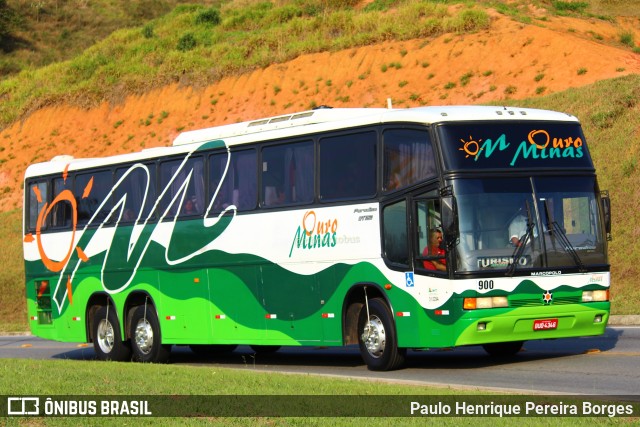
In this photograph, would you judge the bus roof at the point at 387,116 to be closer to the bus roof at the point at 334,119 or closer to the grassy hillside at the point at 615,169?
the bus roof at the point at 334,119

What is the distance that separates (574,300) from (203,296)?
23.0ft

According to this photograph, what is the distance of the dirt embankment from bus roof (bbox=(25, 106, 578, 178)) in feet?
93.2

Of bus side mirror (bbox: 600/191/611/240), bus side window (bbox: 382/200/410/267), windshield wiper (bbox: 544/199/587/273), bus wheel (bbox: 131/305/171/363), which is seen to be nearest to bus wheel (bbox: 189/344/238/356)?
bus wheel (bbox: 131/305/171/363)

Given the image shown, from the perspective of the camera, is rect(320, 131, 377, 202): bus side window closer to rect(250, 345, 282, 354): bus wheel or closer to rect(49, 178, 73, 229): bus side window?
rect(250, 345, 282, 354): bus wheel

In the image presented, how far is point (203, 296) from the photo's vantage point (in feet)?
64.8

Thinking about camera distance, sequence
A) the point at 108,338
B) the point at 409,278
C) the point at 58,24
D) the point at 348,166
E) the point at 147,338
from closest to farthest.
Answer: the point at 409,278 → the point at 348,166 → the point at 147,338 → the point at 108,338 → the point at 58,24

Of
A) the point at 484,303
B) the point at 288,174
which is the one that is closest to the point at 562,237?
the point at 484,303

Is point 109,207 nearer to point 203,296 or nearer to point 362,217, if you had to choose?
point 203,296

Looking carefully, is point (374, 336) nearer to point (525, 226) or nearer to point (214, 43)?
point (525, 226)

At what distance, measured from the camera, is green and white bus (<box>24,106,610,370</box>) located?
15.2m

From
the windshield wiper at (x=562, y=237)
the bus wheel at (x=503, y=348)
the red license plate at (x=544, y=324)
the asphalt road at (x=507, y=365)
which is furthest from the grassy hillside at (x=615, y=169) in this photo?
the red license plate at (x=544, y=324)

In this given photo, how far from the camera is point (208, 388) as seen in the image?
13.0 metres

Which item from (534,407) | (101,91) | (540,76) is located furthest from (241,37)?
(534,407)

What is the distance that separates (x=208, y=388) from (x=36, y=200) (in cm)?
1217
